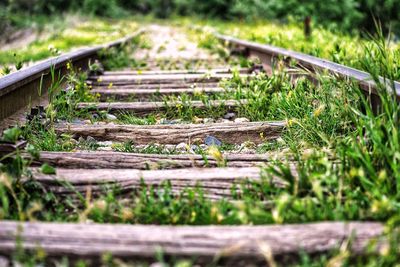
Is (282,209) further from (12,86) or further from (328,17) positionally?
(328,17)

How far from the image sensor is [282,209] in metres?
1.97

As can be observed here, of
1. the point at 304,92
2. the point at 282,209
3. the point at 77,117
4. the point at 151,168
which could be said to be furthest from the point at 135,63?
the point at 282,209

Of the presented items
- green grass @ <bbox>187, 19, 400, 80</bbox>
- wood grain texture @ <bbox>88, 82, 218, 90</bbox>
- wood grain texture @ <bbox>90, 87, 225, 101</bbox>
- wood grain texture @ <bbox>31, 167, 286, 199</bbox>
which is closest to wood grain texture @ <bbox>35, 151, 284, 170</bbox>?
wood grain texture @ <bbox>31, 167, 286, 199</bbox>

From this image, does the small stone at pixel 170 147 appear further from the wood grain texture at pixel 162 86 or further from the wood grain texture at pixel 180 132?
the wood grain texture at pixel 162 86

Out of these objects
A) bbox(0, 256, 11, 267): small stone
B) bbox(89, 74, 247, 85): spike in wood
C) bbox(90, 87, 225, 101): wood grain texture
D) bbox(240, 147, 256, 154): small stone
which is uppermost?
bbox(89, 74, 247, 85): spike in wood

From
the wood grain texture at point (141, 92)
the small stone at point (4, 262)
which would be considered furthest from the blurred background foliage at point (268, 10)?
the small stone at point (4, 262)

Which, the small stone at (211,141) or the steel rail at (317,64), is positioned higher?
the steel rail at (317,64)

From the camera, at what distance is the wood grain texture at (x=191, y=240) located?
1760 millimetres

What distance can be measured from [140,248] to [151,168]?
0.80m

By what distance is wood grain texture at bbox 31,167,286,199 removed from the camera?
7.47 ft

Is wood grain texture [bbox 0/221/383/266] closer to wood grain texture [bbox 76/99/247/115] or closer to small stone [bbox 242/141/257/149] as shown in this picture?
small stone [bbox 242/141/257/149]

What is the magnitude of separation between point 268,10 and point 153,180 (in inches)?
516

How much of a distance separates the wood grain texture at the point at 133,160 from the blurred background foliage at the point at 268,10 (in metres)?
4.60

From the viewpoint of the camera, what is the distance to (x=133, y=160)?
2.64 m
